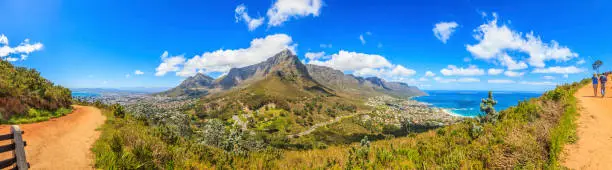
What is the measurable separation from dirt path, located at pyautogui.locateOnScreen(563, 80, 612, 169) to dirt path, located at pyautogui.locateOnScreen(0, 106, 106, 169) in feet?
54.3

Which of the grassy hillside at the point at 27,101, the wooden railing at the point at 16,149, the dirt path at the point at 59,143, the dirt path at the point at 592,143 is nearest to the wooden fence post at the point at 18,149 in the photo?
the wooden railing at the point at 16,149

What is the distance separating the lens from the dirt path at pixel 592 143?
22.4 ft

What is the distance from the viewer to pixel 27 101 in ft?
49.2

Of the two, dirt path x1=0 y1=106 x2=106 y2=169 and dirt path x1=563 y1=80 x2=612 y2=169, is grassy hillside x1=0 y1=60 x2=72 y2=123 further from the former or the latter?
dirt path x1=563 y1=80 x2=612 y2=169

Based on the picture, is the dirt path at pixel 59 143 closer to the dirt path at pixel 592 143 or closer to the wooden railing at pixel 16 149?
the wooden railing at pixel 16 149

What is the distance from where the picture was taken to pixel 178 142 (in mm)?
13695

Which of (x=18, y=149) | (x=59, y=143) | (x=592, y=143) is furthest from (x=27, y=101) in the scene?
(x=592, y=143)

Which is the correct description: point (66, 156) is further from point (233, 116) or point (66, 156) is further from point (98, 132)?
point (233, 116)

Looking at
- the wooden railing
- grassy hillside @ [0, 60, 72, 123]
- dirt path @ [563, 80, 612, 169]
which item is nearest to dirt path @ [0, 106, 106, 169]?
grassy hillside @ [0, 60, 72, 123]

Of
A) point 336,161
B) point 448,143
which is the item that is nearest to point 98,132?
point 336,161

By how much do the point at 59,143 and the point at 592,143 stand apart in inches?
850

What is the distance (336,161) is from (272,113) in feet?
630

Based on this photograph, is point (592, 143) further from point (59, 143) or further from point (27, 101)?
point (27, 101)

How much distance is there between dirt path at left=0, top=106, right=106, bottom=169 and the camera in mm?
8016
